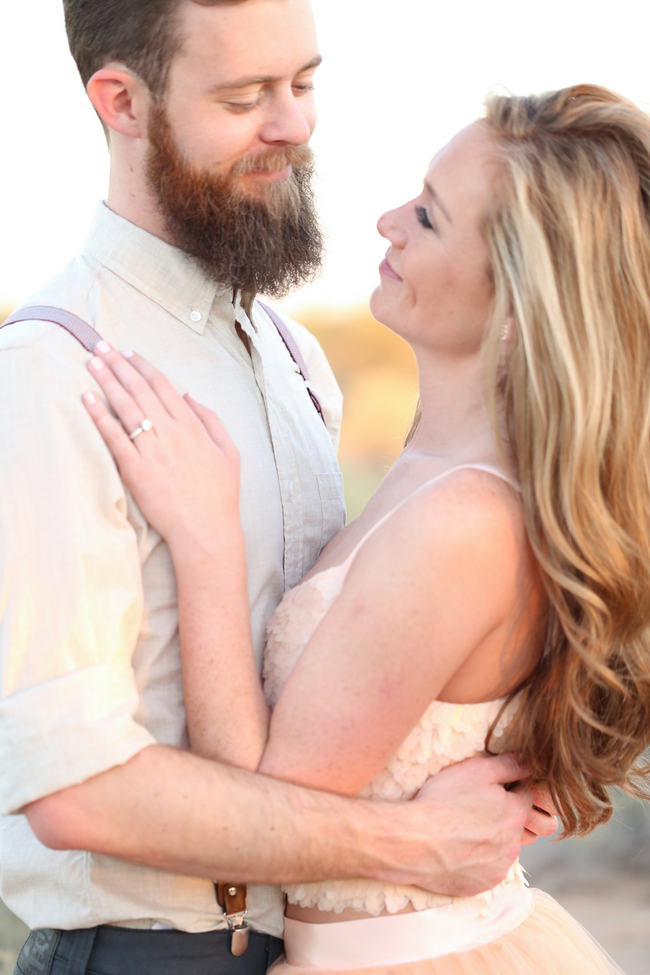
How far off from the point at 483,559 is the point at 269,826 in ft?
1.88

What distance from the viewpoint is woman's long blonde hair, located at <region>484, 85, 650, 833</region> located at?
6.60ft

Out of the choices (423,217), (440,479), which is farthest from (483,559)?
(423,217)

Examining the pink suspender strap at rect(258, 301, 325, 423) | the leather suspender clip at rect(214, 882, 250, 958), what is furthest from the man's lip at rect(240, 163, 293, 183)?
the leather suspender clip at rect(214, 882, 250, 958)

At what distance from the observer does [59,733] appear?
70.4 inches

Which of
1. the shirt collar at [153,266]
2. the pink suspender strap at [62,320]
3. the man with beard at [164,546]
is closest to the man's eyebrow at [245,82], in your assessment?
the man with beard at [164,546]

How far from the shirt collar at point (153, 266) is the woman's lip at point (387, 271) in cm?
37

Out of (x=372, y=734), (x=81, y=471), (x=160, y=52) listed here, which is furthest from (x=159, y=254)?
(x=372, y=734)

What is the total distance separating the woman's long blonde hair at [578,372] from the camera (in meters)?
2.01

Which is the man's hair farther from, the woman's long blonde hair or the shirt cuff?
the shirt cuff

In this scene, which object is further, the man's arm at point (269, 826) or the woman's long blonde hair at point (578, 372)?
the woman's long blonde hair at point (578, 372)

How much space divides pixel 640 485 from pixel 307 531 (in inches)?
26.0

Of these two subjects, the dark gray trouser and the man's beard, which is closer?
the dark gray trouser

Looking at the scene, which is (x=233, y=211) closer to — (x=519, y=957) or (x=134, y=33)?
(x=134, y=33)

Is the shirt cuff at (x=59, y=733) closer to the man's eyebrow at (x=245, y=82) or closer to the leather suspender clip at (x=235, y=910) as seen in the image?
the leather suspender clip at (x=235, y=910)
